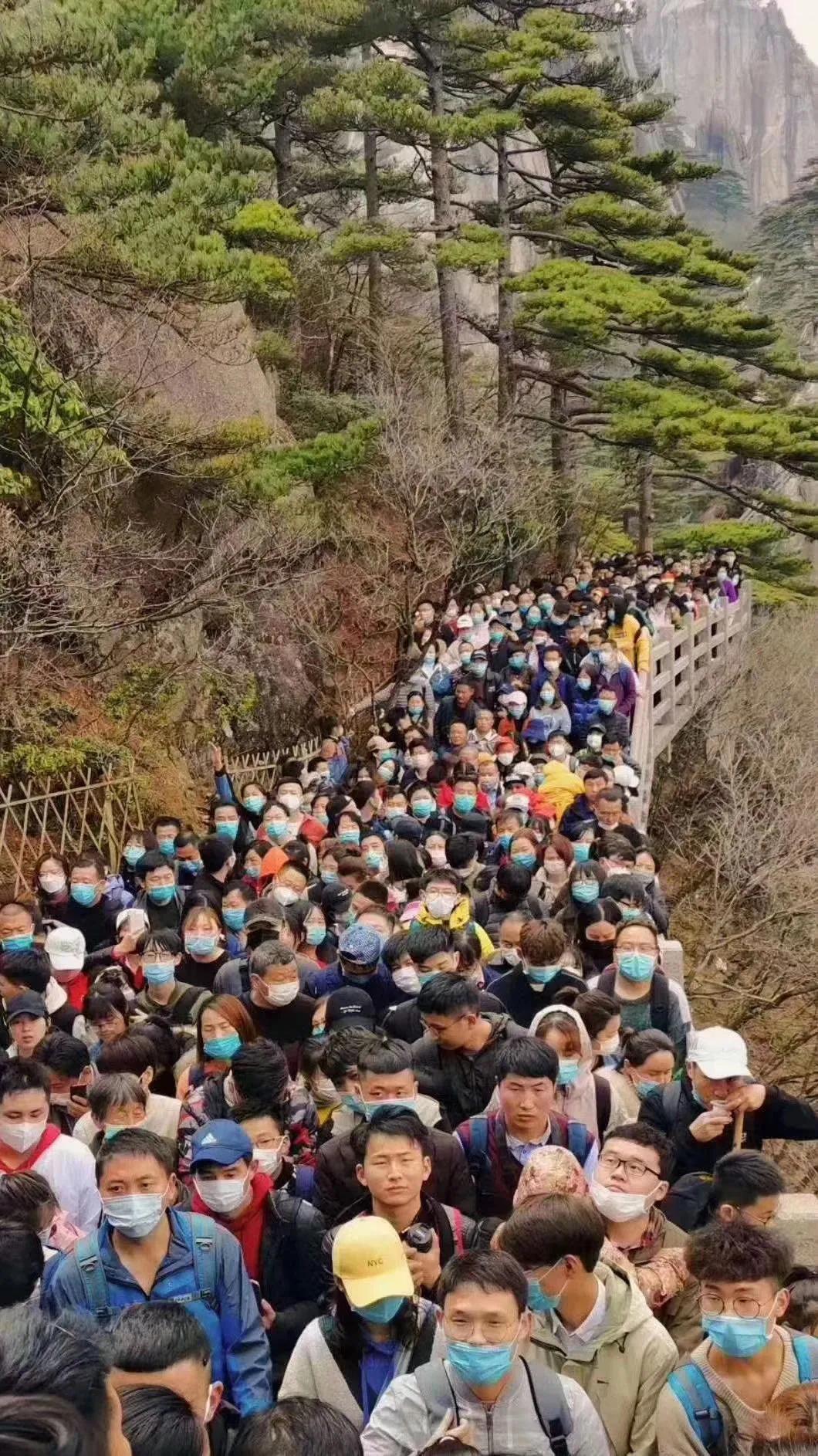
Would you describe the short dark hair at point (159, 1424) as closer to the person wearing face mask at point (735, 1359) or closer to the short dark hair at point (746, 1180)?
the person wearing face mask at point (735, 1359)

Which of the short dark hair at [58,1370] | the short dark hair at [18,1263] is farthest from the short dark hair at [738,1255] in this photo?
the short dark hair at [18,1263]

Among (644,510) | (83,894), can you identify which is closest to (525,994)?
(83,894)

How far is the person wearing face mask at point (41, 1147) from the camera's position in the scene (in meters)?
3.64

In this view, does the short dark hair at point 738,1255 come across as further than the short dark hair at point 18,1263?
No

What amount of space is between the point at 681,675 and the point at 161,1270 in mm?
15983

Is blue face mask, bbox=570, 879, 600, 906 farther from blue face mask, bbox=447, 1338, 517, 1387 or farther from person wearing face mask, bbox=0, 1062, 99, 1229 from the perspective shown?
blue face mask, bbox=447, 1338, 517, 1387

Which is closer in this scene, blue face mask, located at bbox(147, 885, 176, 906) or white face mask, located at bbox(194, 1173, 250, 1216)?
white face mask, located at bbox(194, 1173, 250, 1216)

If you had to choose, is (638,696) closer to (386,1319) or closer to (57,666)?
(57,666)

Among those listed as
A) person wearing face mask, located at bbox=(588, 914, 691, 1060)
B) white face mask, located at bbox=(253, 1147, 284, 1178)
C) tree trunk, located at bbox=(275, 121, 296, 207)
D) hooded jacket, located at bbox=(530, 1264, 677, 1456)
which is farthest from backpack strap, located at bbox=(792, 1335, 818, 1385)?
tree trunk, located at bbox=(275, 121, 296, 207)

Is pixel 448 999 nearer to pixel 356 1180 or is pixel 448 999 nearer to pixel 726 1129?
pixel 356 1180

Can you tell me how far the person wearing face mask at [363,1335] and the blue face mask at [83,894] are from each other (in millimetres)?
4557

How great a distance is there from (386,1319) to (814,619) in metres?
23.9

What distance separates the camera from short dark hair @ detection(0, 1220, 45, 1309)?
2.82 meters

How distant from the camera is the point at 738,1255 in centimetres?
266
